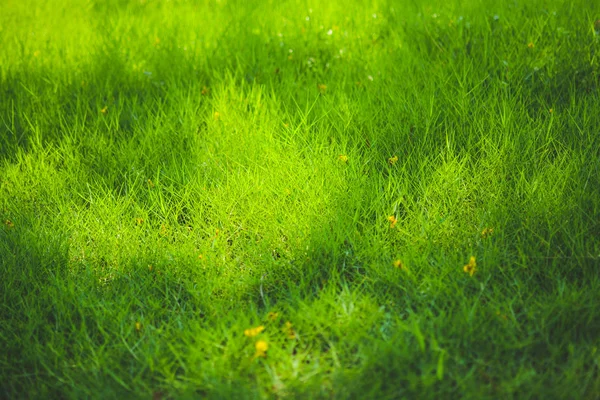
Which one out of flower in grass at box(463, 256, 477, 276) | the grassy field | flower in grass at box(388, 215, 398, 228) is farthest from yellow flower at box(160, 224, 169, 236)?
flower in grass at box(463, 256, 477, 276)

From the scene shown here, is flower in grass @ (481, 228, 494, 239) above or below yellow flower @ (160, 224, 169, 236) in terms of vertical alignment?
above

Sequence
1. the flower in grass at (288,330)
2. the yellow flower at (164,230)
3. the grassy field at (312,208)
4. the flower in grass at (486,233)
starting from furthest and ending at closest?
the yellow flower at (164,230), the flower in grass at (486,233), the flower in grass at (288,330), the grassy field at (312,208)

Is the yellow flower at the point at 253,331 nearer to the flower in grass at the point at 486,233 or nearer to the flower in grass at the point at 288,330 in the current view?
the flower in grass at the point at 288,330

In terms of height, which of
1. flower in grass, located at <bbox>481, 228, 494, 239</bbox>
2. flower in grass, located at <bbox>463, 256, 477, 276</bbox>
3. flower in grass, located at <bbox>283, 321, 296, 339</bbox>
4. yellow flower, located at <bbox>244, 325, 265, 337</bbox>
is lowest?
flower in grass, located at <bbox>283, 321, 296, 339</bbox>

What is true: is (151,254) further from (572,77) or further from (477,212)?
(572,77)

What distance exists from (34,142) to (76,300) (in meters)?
1.31

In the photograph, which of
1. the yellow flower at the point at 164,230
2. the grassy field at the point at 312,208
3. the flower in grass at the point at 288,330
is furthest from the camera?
the yellow flower at the point at 164,230

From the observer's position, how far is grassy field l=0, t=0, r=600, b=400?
65.4 inches

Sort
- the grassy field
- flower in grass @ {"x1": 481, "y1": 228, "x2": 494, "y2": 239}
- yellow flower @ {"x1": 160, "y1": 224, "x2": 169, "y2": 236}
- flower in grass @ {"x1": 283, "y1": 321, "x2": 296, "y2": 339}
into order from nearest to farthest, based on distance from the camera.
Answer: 1. the grassy field
2. flower in grass @ {"x1": 283, "y1": 321, "x2": 296, "y2": 339}
3. flower in grass @ {"x1": 481, "y1": 228, "x2": 494, "y2": 239}
4. yellow flower @ {"x1": 160, "y1": 224, "x2": 169, "y2": 236}

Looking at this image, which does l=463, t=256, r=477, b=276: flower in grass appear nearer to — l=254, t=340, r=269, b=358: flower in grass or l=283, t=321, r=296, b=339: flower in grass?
l=283, t=321, r=296, b=339: flower in grass

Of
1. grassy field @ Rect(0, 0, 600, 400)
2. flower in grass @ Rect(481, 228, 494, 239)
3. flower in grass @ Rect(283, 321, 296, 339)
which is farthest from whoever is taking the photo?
flower in grass @ Rect(481, 228, 494, 239)

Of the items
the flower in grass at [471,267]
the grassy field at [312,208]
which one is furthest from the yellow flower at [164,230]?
the flower in grass at [471,267]

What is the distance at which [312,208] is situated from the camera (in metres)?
2.26

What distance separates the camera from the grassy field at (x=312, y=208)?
166cm
